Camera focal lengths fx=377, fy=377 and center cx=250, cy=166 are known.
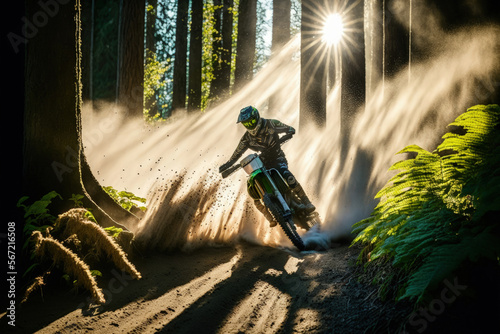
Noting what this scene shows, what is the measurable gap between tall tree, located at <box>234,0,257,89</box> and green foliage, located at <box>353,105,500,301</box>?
1695 centimetres

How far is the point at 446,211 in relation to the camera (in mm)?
3025

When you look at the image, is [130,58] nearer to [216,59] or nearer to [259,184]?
[216,59]

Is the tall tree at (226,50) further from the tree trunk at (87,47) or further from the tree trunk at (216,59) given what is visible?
the tree trunk at (87,47)

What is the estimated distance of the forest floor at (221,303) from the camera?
3.55m

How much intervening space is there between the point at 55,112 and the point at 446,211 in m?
5.28

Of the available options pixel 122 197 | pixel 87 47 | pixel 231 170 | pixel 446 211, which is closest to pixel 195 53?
pixel 87 47

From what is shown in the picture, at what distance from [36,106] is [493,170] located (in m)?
5.61

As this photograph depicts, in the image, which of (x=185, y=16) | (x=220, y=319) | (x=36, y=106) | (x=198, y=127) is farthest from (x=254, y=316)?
(x=185, y=16)

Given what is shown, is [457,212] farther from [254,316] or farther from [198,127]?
[198,127]

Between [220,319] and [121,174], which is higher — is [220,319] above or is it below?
below

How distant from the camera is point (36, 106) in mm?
5422

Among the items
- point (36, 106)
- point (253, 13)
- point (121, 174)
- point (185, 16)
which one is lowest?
point (121, 174)

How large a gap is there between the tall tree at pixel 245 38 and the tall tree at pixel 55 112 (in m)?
14.4

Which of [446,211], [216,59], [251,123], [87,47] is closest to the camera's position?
[446,211]
